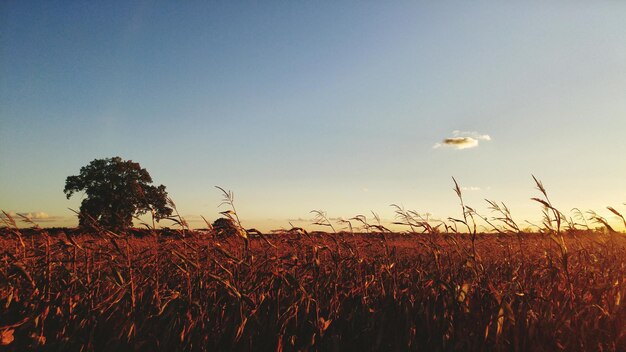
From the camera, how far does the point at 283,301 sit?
3.80 metres

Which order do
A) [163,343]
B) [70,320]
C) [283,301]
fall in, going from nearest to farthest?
[163,343] < [70,320] < [283,301]

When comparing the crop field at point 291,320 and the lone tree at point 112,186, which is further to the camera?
the lone tree at point 112,186

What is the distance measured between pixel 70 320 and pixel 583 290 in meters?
5.19

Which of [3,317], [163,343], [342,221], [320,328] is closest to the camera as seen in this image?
[163,343]

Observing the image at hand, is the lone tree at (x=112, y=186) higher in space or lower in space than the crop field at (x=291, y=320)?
higher

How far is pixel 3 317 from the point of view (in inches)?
128

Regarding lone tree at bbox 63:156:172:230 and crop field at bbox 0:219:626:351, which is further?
lone tree at bbox 63:156:172:230

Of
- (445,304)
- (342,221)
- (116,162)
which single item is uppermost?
(116,162)

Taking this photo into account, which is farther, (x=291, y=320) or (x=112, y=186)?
(x=112, y=186)

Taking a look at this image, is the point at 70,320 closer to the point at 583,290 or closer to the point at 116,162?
the point at 583,290

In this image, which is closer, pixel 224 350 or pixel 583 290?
pixel 224 350

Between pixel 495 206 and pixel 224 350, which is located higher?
pixel 495 206

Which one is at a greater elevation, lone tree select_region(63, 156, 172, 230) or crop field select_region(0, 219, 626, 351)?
lone tree select_region(63, 156, 172, 230)

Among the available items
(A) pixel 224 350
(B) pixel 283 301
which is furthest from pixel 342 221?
(A) pixel 224 350
